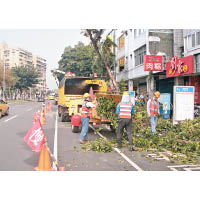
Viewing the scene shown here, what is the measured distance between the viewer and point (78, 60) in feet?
145

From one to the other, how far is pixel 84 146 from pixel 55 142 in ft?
4.19

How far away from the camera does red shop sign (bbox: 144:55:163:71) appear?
19.7 meters

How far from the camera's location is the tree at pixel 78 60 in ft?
139

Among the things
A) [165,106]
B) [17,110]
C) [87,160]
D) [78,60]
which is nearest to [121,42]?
[78,60]

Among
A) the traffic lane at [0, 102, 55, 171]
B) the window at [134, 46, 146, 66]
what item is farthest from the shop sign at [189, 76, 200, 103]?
the traffic lane at [0, 102, 55, 171]

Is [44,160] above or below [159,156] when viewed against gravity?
above

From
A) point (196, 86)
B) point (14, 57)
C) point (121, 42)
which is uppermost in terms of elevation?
point (14, 57)

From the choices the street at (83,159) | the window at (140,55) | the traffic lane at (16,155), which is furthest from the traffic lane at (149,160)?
the window at (140,55)

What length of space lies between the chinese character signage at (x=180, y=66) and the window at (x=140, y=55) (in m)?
5.80

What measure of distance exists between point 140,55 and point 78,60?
811 inches

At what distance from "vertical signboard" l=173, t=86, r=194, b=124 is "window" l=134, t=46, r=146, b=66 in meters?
14.1

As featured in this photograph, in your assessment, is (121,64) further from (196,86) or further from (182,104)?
(182,104)

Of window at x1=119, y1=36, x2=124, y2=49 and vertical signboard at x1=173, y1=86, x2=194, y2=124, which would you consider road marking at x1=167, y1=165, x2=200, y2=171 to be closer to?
vertical signboard at x1=173, y1=86, x2=194, y2=124
